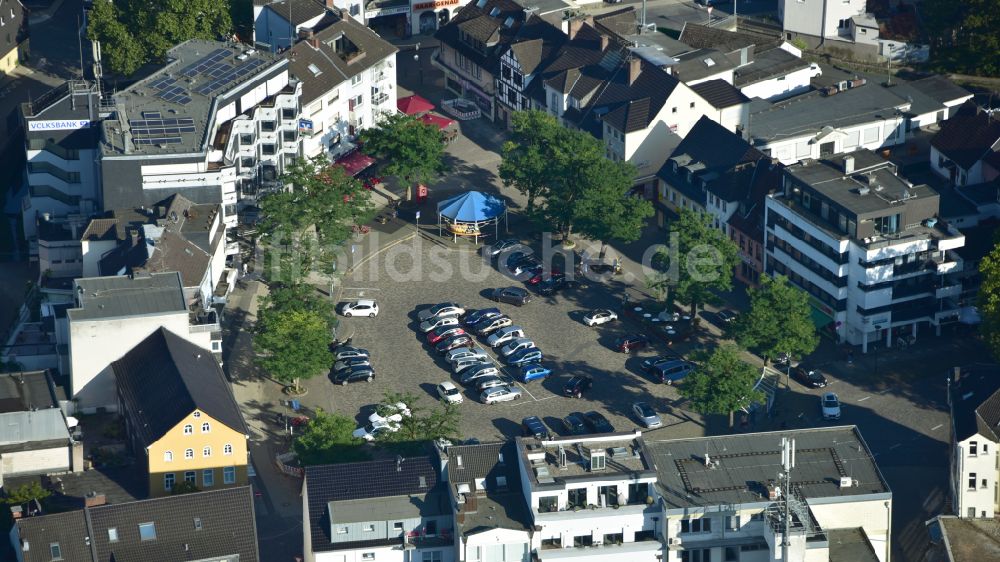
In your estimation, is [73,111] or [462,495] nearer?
[462,495]

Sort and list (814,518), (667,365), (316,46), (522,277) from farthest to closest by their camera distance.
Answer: (316,46) < (522,277) < (667,365) < (814,518)

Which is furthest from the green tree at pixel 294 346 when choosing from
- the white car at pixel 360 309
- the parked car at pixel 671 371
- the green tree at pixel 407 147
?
the green tree at pixel 407 147

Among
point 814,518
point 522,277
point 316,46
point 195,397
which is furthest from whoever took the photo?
point 316,46

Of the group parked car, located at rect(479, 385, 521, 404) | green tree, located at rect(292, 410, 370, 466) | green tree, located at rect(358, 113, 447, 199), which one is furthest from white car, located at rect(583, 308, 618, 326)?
green tree, located at rect(292, 410, 370, 466)

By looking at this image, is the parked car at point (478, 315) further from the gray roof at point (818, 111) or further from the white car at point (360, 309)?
the gray roof at point (818, 111)

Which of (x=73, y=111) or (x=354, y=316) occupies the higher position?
(x=73, y=111)

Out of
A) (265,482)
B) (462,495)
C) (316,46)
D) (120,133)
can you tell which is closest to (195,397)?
(265,482)

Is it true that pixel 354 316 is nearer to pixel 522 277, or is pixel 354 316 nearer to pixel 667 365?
pixel 522 277
